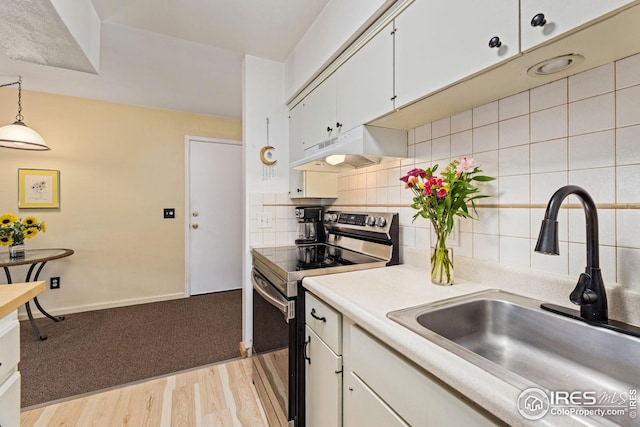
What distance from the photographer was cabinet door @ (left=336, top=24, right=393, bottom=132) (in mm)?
1208

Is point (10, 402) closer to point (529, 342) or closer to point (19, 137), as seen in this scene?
point (529, 342)

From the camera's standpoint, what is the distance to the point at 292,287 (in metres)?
1.27

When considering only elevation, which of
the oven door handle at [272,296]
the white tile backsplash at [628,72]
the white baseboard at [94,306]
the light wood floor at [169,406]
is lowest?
the light wood floor at [169,406]

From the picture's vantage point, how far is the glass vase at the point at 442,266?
114cm

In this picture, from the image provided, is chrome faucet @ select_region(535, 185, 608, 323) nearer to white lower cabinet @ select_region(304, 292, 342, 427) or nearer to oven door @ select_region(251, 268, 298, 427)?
white lower cabinet @ select_region(304, 292, 342, 427)

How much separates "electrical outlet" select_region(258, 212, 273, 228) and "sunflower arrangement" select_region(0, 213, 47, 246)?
221cm

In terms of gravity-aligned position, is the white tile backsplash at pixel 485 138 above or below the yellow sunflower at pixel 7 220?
above

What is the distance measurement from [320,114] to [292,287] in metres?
1.11

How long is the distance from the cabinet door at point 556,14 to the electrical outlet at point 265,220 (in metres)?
1.80

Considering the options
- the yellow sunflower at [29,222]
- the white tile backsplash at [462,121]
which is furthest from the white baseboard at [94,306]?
the white tile backsplash at [462,121]

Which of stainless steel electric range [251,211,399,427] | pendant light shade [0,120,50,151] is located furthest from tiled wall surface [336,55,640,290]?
pendant light shade [0,120,50,151]

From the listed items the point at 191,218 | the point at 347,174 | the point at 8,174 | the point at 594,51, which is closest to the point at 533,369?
the point at 594,51

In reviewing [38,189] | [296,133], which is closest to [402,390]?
[296,133]

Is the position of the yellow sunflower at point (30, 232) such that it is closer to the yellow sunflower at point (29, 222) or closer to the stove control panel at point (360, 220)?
the yellow sunflower at point (29, 222)
